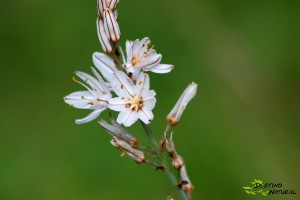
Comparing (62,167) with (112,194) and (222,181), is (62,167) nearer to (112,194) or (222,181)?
(112,194)

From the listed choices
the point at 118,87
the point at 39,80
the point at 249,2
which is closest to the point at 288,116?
the point at 249,2

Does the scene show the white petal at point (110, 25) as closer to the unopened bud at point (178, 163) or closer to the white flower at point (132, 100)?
the white flower at point (132, 100)

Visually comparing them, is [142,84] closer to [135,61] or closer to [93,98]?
[135,61]

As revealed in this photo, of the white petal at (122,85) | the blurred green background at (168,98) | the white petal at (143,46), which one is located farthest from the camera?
the blurred green background at (168,98)

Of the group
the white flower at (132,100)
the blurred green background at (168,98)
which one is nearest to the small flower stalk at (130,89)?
the white flower at (132,100)

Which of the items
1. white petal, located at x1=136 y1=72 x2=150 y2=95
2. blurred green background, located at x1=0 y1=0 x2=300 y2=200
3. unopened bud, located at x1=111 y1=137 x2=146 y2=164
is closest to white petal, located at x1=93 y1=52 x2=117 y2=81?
white petal, located at x1=136 y1=72 x2=150 y2=95
